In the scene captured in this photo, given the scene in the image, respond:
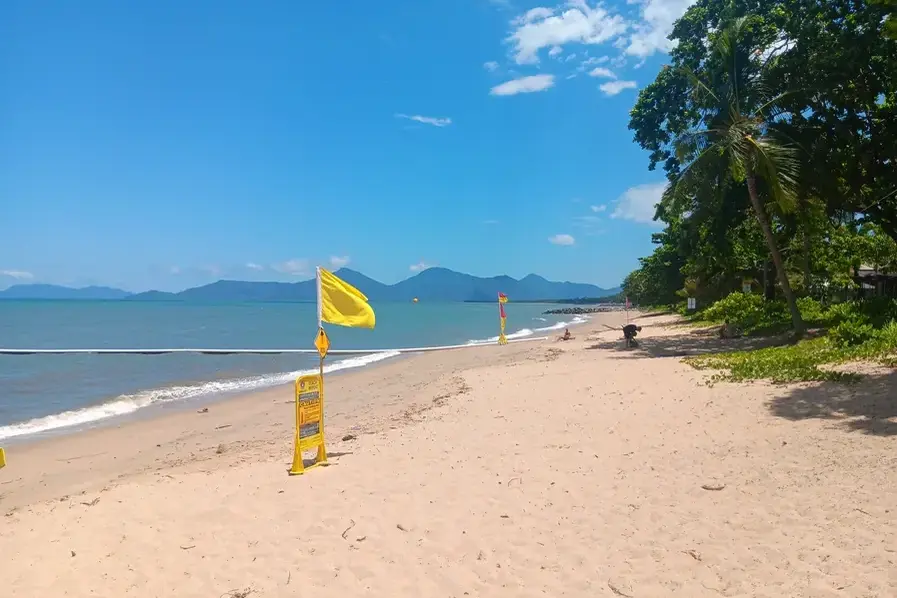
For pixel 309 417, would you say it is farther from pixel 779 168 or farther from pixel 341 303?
pixel 779 168

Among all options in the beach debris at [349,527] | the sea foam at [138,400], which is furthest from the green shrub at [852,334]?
the sea foam at [138,400]

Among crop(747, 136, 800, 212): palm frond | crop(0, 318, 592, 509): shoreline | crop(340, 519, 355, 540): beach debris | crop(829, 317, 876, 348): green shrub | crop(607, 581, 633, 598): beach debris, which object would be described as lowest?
crop(0, 318, 592, 509): shoreline

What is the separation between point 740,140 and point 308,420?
13.1 meters

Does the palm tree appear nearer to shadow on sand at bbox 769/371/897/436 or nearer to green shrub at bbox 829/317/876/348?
green shrub at bbox 829/317/876/348

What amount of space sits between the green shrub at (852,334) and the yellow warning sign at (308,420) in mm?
10386

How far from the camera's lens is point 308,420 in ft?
23.5

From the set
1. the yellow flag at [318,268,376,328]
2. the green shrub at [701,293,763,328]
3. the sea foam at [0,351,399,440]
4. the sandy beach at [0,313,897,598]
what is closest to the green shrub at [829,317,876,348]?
the sandy beach at [0,313,897,598]

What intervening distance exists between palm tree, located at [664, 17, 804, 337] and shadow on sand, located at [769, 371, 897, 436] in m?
7.05

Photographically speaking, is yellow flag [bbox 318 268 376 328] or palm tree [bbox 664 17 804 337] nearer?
yellow flag [bbox 318 268 376 328]

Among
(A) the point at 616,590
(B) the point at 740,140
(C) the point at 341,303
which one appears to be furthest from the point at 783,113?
(A) the point at 616,590

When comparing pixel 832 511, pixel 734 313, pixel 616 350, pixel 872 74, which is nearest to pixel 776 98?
pixel 872 74

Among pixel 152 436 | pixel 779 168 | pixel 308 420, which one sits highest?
pixel 779 168

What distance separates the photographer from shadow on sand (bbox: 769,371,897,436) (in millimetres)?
6800

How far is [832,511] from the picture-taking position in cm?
472
